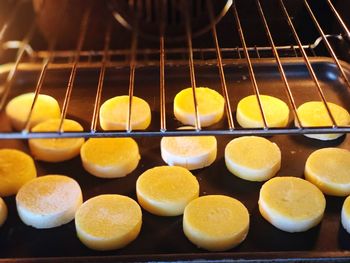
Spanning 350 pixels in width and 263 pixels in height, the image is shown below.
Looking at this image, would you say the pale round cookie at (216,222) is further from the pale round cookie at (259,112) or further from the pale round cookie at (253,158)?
the pale round cookie at (259,112)

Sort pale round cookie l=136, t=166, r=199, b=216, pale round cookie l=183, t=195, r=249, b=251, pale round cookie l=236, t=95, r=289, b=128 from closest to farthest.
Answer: pale round cookie l=183, t=195, r=249, b=251
pale round cookie l=136, t=166, r=199, b=216
pale round cookie l=236, t=95, r=289, b=128

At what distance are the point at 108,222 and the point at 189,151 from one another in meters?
0.33

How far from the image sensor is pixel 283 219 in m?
1.22

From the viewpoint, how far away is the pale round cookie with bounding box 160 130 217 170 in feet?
4.62

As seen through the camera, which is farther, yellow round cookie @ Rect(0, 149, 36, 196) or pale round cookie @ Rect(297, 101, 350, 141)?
pale round cookie @ Rect(297, 101, 350, 141)

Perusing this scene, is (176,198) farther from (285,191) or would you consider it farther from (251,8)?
(251,8)

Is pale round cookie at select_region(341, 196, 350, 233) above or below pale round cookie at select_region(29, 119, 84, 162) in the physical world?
below

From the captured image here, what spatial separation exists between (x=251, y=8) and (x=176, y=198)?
2.25 ft

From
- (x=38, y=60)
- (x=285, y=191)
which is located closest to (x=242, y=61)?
(x=285, y=191)

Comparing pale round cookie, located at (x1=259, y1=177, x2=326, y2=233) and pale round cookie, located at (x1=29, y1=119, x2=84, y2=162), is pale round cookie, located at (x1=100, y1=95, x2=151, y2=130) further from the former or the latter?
pale round cookie, located at (x1=259, y1=177, x2=326, y2=233)

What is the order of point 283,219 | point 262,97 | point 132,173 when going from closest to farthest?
point 283,219 → point 132,173 → point 262,97

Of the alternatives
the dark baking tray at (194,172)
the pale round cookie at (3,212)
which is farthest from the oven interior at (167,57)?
the pale round cookie at (3,212)

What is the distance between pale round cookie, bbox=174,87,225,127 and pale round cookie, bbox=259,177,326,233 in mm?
307

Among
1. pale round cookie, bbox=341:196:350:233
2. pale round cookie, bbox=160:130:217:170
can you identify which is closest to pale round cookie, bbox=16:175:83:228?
pale round cookie, bbox=160:130:217:170
